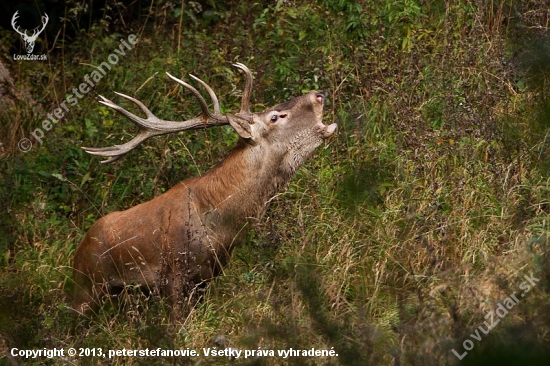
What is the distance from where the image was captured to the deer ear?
21.4 ft

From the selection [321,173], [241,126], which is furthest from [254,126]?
[321,173]

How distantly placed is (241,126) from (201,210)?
2.16ft

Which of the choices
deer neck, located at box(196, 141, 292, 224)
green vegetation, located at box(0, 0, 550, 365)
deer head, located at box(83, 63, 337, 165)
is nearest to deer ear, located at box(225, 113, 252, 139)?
deer head, located at box(83, 63, 337, 165)

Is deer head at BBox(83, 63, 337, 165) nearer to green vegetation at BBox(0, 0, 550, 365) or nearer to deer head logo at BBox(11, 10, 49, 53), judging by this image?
→ green vegetation at BBox(0, 0, 550, 365)

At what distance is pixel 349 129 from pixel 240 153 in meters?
1.40

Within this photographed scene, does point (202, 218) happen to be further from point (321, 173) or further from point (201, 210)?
point (321, 173)

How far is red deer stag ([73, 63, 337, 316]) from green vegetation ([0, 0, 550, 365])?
204 mm

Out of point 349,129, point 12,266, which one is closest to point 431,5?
point 349,129

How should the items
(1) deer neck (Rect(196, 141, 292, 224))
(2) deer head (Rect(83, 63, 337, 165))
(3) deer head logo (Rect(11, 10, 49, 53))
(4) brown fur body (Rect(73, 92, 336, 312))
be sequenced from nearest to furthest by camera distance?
(4) brown fur body (Rect(73, 92, 336, 312))
(1) deer neck (Rect(196, 141, 292, 224))
(2) deer head (Rect(83, 63, 337, 165))
(3) deer head logo (Rect(11, 10, 49, 53))

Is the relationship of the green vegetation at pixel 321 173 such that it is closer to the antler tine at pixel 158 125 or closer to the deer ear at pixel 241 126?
the deer ear at pixel 241 126

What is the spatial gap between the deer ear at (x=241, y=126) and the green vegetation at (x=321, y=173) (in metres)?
0.62

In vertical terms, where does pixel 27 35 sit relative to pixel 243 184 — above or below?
below

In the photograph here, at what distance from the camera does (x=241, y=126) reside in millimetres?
6543

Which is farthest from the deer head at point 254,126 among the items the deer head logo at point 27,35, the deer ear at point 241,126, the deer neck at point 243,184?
the deer head logo at point 27,35
